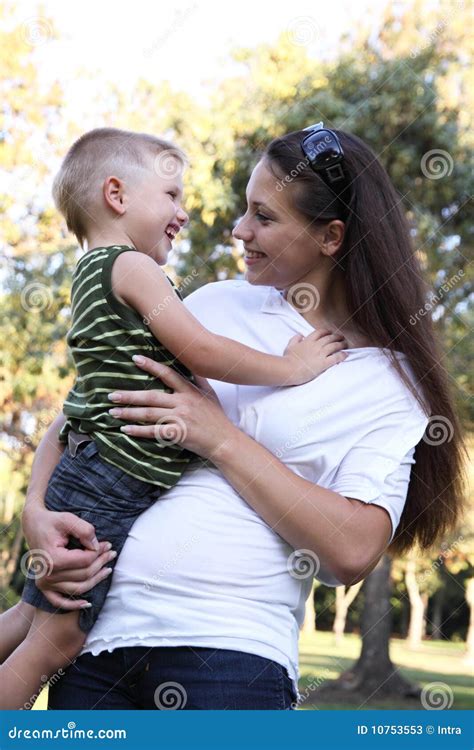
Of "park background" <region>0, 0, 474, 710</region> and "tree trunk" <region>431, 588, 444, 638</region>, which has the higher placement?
"park background" <region>0, 0, 474, 710</region>

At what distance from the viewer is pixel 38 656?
5.97ft

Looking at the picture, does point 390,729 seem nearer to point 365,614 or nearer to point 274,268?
point 274,268

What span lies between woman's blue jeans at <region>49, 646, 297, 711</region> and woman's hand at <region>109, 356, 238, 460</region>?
376 millimetres

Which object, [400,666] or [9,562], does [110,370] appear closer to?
[9,562]

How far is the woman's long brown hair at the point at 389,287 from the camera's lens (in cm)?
213

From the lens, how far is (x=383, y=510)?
1904mm

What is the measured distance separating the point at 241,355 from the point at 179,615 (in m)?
0.53

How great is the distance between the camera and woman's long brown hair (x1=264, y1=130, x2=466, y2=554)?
7.00ft

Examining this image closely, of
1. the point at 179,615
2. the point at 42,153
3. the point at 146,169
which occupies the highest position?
the point at 146,169

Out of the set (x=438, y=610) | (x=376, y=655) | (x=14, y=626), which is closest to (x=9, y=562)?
(x=376, y=655)

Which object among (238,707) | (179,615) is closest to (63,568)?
(179,615)

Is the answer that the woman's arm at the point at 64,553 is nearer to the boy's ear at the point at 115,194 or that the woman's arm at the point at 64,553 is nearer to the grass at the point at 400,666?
the boy's ear at the point at 115,194

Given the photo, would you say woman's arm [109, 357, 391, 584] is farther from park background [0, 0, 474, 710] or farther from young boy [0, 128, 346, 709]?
park background [0, 0, 474, 710]

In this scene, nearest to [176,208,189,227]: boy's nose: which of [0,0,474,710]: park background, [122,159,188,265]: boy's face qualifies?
[122,159,188,265]: boy's face
